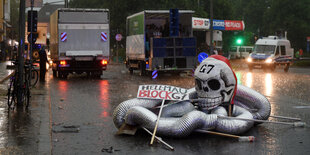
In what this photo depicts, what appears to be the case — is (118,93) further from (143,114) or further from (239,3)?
(239,3)

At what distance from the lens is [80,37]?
1075 inches

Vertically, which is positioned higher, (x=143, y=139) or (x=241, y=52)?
(x=241, y=52)

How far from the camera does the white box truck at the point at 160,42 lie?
1076 inches

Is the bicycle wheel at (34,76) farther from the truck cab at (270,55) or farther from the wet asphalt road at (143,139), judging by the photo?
the truck cab at (270,55)

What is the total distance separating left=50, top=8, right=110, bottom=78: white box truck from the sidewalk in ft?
43.9

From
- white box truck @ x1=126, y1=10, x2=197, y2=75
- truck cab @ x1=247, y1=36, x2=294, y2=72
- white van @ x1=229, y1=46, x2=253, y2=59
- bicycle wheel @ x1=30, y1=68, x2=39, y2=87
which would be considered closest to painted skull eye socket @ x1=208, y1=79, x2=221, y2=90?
bicycle wheel @ x1=30, y1=68, x2=39, y2=87

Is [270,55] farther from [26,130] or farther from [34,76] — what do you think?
[26,130]

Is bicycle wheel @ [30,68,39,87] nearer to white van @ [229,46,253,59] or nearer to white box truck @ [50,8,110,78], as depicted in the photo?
white box truck @ [50,8,110,78]

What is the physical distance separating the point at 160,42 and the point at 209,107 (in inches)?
684

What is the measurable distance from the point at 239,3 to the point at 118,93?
362ft

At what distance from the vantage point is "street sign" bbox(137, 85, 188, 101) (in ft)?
32.0

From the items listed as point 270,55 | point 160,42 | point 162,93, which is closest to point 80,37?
point 160,42

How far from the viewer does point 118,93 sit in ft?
60.0

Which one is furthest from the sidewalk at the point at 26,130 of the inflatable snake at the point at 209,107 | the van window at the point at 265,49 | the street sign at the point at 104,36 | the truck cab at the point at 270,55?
the van window at the point at 265,49
